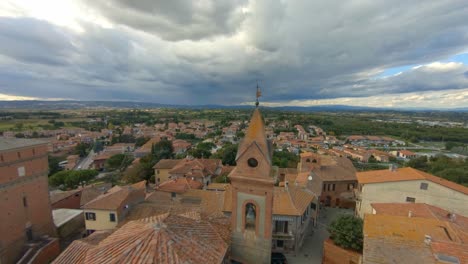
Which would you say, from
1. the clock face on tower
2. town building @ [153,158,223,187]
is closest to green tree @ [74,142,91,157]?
town building @ [153,158,223,187]

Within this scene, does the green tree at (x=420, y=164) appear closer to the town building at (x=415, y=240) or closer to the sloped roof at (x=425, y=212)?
the sloped roof at (x=425, y=212)

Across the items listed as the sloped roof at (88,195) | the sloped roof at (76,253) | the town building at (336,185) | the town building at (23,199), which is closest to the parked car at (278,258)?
the sloped roof at (76,253)

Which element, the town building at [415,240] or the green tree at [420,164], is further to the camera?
the green tree at [420,164]

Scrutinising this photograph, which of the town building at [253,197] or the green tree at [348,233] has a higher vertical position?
the town building at [253,197]

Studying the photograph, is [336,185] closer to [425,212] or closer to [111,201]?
[425,212]

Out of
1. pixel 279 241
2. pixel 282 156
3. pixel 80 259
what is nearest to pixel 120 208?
pixel 80 259

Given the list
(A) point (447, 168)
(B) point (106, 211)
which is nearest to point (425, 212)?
(B) point (106, 211)
